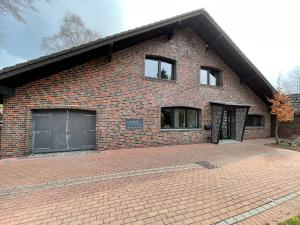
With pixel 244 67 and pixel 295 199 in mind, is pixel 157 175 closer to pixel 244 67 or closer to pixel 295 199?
pixel 295 199

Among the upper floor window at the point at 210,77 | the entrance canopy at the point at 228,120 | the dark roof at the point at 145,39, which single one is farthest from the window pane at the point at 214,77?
the entrance canopy at the point at 228,120

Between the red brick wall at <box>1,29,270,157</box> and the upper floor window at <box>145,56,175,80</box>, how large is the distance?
427 millimetres

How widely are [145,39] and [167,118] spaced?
4.77 meters

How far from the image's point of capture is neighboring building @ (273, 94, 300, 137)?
49.6 feet

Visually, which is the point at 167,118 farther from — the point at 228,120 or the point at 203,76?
the point at 228,120

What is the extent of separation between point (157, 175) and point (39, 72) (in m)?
6.58

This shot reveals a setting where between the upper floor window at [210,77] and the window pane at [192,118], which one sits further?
the upper floor window at [210,77]

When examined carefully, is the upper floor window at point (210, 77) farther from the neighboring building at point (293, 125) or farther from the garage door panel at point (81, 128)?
the garage door panel at point (81, 128)

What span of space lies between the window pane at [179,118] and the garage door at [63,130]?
4.87 m

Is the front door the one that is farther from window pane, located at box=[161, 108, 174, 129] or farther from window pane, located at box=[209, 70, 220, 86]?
window pane, located at box=[161, 108, 174, 129]

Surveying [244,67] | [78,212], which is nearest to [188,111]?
[244,67]

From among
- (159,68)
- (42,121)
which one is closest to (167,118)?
(159,68)

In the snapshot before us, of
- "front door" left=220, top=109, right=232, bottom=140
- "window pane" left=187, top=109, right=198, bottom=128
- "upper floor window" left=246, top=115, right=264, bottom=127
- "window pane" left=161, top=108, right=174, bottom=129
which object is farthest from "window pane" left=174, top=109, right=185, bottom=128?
"upper floor window" left=246, top=115, right=264, bottom=127

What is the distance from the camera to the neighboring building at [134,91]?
7.82m
